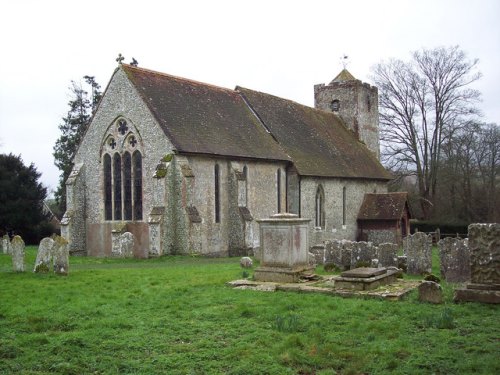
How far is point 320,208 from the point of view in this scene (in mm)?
32312

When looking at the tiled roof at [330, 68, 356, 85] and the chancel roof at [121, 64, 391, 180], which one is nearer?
the chancel roof at [121, 64, 391, 180]

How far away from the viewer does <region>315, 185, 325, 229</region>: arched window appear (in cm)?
3189

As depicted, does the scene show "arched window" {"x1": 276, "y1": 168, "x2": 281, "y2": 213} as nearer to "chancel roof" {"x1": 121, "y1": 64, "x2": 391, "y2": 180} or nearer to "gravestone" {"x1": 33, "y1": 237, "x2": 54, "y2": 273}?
"chancel roof" {"x1": 121, "y1": 64, "x2": 391, "y2": 180}

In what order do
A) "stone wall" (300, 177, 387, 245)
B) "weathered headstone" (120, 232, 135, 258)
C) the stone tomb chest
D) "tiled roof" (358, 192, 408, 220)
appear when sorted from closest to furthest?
the stone tomb chest → "weathered headstone" (120, 232, 135, 258) → "stone wall" (300, 177, 387, 245) → "tiled roof" (358, 192, 408, 220)

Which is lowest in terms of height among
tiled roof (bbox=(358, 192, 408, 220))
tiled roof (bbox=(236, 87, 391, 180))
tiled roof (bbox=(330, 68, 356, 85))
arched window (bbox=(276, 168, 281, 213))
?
tiled roof (bbox=(358, 192, 408, 220))

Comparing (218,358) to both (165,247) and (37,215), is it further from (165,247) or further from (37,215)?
(37,215)

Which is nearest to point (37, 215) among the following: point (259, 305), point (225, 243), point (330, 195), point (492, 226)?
point (225, 243)

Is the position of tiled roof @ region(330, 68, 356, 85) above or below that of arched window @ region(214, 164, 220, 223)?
above

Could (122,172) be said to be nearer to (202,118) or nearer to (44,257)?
(202,118)

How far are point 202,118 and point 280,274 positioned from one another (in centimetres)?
1412

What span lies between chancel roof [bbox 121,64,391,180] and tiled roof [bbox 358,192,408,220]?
5.46 ft

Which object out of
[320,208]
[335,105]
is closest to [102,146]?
[320,208]

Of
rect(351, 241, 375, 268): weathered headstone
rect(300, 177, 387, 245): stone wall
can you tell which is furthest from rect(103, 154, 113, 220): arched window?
rect(351, 241, 375, 268): weathered headstone

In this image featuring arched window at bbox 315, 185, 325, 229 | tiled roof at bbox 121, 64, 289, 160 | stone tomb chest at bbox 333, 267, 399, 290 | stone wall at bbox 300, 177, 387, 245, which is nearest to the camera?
stone tomb chest at bbox 333, 267, 399, 290
